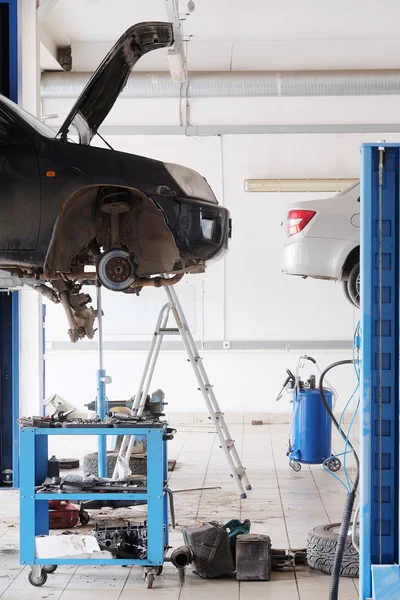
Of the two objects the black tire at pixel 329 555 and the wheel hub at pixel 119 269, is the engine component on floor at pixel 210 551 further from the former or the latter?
the wheel hub at pixel 119 269

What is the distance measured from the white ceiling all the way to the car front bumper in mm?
3561

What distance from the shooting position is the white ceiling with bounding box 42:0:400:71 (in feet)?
31.2

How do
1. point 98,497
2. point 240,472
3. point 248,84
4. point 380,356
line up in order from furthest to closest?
1. point 248,84
2. point 240,472
3. point 98,497
4. point 380,356

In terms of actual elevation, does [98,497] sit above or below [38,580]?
above

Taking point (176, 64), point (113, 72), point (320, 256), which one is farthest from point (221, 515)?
point (176, 64)

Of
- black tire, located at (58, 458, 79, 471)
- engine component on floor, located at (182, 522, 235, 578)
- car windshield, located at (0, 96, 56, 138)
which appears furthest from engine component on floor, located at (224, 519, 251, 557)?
black tire, located at (58, 458, 79, 471)

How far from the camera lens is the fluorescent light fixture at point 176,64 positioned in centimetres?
769

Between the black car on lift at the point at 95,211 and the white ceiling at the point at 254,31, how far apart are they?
203 inches

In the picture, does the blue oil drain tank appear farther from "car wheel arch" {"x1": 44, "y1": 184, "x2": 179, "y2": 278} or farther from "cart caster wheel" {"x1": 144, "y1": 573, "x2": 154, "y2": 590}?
"cart caster wheel" {"x1": 144, "y1": 573, "x2": 154, "y2": 590}

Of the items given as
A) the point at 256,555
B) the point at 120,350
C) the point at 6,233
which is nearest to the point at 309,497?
the point at 256,555

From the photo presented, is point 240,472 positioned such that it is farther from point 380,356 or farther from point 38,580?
point 380,356

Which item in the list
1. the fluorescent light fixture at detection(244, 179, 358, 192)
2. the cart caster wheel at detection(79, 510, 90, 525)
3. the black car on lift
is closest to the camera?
the black car on lift

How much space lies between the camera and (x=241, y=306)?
11.2 meters

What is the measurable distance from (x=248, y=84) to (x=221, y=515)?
20.7ft
